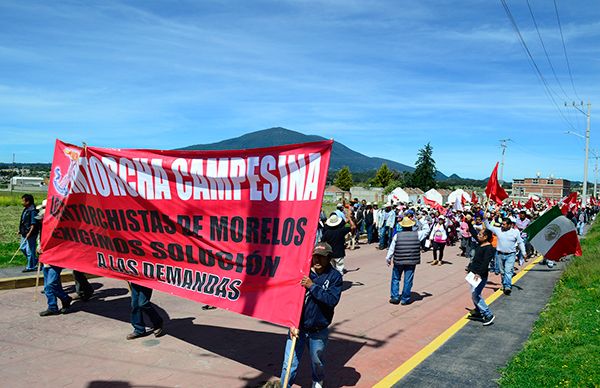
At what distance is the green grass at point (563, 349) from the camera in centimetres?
554

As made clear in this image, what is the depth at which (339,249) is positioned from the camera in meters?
9.92

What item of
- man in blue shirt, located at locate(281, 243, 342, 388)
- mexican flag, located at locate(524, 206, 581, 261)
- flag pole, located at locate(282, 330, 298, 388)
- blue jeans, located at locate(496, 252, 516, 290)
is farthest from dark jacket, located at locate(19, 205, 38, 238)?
mexican flag, located at locate(524, 206, 581, 261)

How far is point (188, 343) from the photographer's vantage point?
22.8 ft

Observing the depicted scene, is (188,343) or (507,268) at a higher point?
(507,268)

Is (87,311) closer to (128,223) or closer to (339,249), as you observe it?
(128,223)

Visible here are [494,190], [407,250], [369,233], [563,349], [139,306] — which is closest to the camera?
[563,349]

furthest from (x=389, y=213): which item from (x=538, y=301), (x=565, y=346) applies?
(x=565, y=346)

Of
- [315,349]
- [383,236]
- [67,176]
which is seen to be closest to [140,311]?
[67,176]

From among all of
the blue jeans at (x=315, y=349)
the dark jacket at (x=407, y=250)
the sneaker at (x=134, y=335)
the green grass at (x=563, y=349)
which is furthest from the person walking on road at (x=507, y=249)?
the sneaker at (x=134, y=335)

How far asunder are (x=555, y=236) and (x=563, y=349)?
20.4 ft

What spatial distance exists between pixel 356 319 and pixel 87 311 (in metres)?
4.66

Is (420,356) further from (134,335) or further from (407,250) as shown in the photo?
(134,335)

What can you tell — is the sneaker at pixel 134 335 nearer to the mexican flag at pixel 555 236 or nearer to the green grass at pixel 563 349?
the green grass at pixel 563 349

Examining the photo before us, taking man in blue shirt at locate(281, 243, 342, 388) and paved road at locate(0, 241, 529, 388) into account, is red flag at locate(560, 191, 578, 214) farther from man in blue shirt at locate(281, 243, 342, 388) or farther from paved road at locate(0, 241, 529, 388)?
man in blue shirt at locate(281, 243, 342, 388)
